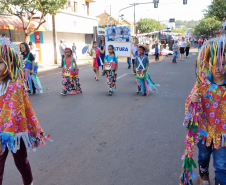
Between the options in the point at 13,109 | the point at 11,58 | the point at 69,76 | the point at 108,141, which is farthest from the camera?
the point at 69,76

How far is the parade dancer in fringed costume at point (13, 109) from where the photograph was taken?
2186 millimetres

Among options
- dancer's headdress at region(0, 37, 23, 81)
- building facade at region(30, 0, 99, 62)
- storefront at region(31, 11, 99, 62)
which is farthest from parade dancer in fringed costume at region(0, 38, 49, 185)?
storefront at region(31, 11, 99, 62)

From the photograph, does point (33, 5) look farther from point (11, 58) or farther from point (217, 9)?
point (217, 9)

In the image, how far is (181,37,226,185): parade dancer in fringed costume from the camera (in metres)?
2.28

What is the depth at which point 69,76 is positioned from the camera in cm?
779

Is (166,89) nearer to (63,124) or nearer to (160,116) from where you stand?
(160,116)

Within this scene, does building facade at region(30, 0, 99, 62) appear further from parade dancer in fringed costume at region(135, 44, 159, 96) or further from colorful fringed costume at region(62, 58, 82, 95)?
parade dancer in fringed costume at region(135, 44, 159, 96)

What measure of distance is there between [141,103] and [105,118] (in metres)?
1.63

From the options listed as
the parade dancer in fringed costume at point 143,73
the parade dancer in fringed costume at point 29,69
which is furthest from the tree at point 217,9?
the parade dancer in fringed costume at point 29,69

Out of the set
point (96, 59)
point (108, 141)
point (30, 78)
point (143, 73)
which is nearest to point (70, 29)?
point (96, 59)

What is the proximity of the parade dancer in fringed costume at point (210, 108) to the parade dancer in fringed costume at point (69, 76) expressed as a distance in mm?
5727

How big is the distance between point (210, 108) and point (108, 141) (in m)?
2.24

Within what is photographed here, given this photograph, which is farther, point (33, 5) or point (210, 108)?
point (33, 5)

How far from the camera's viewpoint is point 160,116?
18.1 feet
